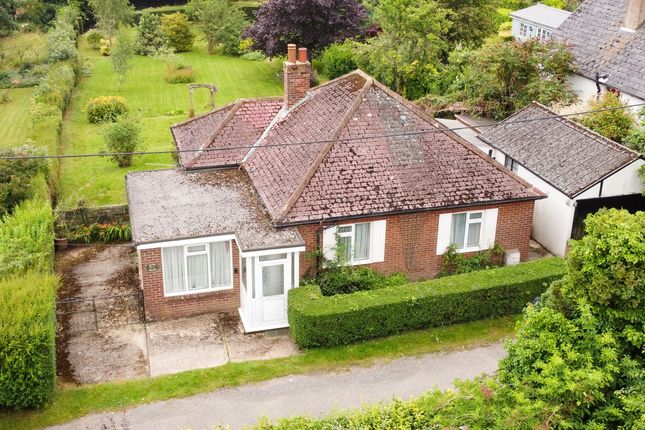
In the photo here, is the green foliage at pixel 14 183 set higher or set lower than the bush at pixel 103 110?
higher

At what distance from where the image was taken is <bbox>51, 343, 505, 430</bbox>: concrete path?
1586cm

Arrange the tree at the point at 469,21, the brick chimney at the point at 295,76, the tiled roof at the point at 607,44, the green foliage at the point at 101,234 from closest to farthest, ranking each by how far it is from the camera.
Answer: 1. the brick chimney at the point at 295,76
2. the green foliage at the point at 101,234
3. the tiled roof at the point at 607,44
4. the tree at the point at 469,21

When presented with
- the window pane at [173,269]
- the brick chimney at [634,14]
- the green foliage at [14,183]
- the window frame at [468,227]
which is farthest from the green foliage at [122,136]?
the brick chimney at [634,14]

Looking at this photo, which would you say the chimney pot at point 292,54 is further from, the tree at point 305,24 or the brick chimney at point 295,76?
the tree at point 305,24

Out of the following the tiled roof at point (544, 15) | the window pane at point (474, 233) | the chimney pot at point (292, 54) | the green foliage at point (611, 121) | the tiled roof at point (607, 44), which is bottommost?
the window pane at point (474, 233)

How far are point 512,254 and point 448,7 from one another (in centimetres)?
2336

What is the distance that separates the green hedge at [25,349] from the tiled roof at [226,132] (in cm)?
770

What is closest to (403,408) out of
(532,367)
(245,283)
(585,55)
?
(532,367)

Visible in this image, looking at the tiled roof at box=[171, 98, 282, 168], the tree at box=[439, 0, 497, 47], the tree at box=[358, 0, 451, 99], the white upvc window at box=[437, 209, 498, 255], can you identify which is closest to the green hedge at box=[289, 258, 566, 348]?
the white upvc window at box=[437, 209, 498, 255]

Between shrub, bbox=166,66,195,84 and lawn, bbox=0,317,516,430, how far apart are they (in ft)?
104

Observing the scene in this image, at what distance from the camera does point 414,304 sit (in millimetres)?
18469

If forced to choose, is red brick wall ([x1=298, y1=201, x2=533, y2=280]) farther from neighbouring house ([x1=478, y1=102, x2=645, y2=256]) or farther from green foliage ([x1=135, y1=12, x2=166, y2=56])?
green foliage ([x1=135, y1=12, x2=166, y2=56])

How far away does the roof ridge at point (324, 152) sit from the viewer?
19.3 m

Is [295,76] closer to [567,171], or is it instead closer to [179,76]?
[567,171]
